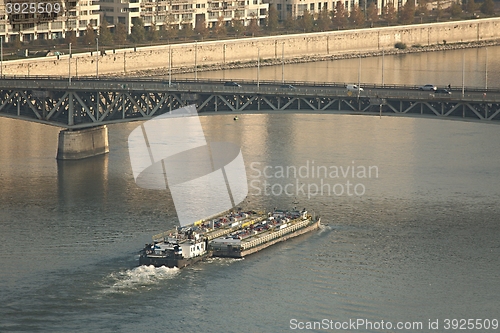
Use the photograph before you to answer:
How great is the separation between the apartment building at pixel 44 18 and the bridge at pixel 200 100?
46.0 meters

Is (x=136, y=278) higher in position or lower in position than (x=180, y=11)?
lower

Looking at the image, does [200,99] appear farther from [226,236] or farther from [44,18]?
[44,18]

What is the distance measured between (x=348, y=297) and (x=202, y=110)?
3650 centimetres

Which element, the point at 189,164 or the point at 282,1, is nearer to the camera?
the point at 189,164

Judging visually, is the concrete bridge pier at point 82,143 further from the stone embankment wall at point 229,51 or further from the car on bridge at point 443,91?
the stone embankment wall at point 229,51

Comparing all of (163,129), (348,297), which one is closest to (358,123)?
(163,129)

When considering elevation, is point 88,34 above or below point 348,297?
above

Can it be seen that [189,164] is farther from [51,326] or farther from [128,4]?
[128,4]

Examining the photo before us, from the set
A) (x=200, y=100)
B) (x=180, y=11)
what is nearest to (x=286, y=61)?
(x=180, y=11)

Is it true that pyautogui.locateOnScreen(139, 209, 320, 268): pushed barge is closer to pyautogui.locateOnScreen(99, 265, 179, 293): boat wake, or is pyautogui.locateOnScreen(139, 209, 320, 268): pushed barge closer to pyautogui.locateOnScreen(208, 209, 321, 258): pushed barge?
pyautogui.locateOnScreen(208, 209, 321, 258): pushed barge

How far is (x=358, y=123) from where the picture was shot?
122 meters

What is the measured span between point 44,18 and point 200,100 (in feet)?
193

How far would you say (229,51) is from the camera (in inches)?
6777

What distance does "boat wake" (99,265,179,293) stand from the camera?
72375 mm
